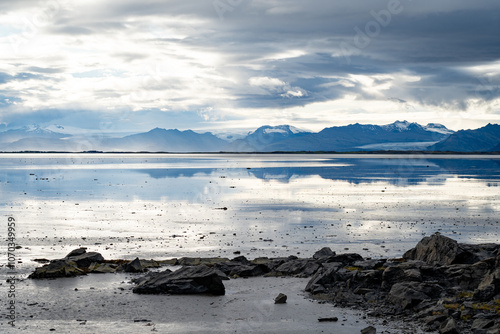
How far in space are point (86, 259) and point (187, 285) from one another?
7877 millimetres

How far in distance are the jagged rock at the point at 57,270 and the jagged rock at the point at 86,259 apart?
0.68 meters

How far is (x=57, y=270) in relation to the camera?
27.4 meters

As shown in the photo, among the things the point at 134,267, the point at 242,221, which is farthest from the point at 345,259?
the point at 242,221

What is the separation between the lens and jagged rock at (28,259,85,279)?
88.6 feet

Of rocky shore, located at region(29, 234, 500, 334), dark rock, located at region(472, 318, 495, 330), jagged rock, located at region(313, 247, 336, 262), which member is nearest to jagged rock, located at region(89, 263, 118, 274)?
rocky shore, located at region(29, 234, 500, 334)

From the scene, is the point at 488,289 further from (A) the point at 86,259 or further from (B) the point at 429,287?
(A) the point at 86,259

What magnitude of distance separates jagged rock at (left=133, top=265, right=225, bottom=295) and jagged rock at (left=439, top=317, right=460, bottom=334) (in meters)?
9.97

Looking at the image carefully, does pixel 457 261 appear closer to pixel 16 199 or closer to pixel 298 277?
pixel 298 277

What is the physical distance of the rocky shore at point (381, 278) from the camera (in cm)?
2033

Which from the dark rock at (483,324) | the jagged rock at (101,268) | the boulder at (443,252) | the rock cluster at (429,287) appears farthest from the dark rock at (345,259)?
the jagged rock at (101,268)

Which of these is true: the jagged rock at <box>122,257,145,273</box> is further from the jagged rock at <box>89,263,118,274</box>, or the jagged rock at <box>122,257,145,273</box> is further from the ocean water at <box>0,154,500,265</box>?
the ocean water at <box>0,154,500,265</box>

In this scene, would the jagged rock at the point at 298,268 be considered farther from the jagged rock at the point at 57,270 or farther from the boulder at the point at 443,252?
the jagged rock at the point at 57,270

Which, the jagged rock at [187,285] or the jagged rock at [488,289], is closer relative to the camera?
the jagged rock at [488,289]

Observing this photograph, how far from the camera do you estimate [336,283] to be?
25.2m
